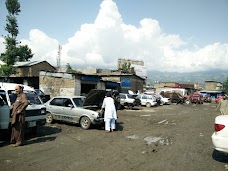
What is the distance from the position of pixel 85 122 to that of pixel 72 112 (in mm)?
887

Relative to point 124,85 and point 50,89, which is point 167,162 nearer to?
point 50,89

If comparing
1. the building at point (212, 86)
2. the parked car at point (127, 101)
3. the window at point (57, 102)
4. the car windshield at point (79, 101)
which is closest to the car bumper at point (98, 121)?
the car windshield at point (79, 101)

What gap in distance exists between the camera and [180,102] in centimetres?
4028

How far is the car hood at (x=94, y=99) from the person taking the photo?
39.8ft

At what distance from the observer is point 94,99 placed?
40.7 feet

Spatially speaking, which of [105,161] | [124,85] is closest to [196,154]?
[105,161]

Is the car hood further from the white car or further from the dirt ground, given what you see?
the white car

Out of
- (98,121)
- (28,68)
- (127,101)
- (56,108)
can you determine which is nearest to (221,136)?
(98,121)

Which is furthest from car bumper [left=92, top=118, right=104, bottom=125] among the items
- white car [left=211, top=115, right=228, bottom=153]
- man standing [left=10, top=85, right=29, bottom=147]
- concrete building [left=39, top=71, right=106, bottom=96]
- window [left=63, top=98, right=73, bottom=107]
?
concrete building [left=39, top=71, right=106, bottom=96]

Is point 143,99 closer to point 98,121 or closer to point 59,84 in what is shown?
point 59,84

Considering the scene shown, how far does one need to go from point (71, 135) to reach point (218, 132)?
19.5 ft

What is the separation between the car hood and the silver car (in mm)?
269

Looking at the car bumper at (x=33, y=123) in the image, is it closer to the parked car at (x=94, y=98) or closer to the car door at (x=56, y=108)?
the car door at (x=56, y=108)

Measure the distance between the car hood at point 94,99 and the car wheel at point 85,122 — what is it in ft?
2.33
